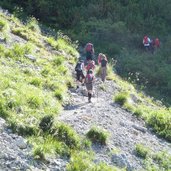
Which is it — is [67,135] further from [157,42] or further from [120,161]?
[157,42]

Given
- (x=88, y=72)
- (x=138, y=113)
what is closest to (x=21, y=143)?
(x=138, y=113)

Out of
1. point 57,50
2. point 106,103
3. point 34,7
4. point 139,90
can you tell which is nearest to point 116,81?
point 139,90

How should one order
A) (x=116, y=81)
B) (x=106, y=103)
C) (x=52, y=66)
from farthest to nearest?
(x=116, y=81)
(x=52, y=66)
(x=106, y=103)

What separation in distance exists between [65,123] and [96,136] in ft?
3.56

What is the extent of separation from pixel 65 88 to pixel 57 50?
637 centimetres

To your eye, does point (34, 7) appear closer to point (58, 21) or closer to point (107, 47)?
point (58, 21)

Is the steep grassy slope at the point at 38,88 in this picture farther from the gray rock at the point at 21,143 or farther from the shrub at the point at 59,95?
the gray rock at the point at 21,143

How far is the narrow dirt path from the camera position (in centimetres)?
1411

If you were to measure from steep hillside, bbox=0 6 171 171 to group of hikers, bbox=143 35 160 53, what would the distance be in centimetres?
1047

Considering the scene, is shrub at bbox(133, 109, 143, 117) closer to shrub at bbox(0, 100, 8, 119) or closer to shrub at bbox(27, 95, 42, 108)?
shrub at bbox(27, 95, 42, 108)

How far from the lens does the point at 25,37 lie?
25250mm

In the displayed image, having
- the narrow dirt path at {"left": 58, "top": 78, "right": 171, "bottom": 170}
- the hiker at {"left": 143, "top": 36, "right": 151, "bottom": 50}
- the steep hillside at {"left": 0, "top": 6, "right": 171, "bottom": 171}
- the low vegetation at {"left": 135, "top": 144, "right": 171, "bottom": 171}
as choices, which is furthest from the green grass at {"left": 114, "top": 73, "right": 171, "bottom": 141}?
the hiker at {"left": 143, "top": 36, "right": 151, "bottom": 50}

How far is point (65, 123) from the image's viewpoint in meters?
14.7

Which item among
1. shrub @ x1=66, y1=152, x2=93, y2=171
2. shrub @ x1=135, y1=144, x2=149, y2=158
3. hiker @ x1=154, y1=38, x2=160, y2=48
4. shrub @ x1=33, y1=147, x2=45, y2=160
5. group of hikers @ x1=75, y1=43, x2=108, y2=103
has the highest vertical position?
hiker @ x1=154, y1=38, x2=160, y2=48
